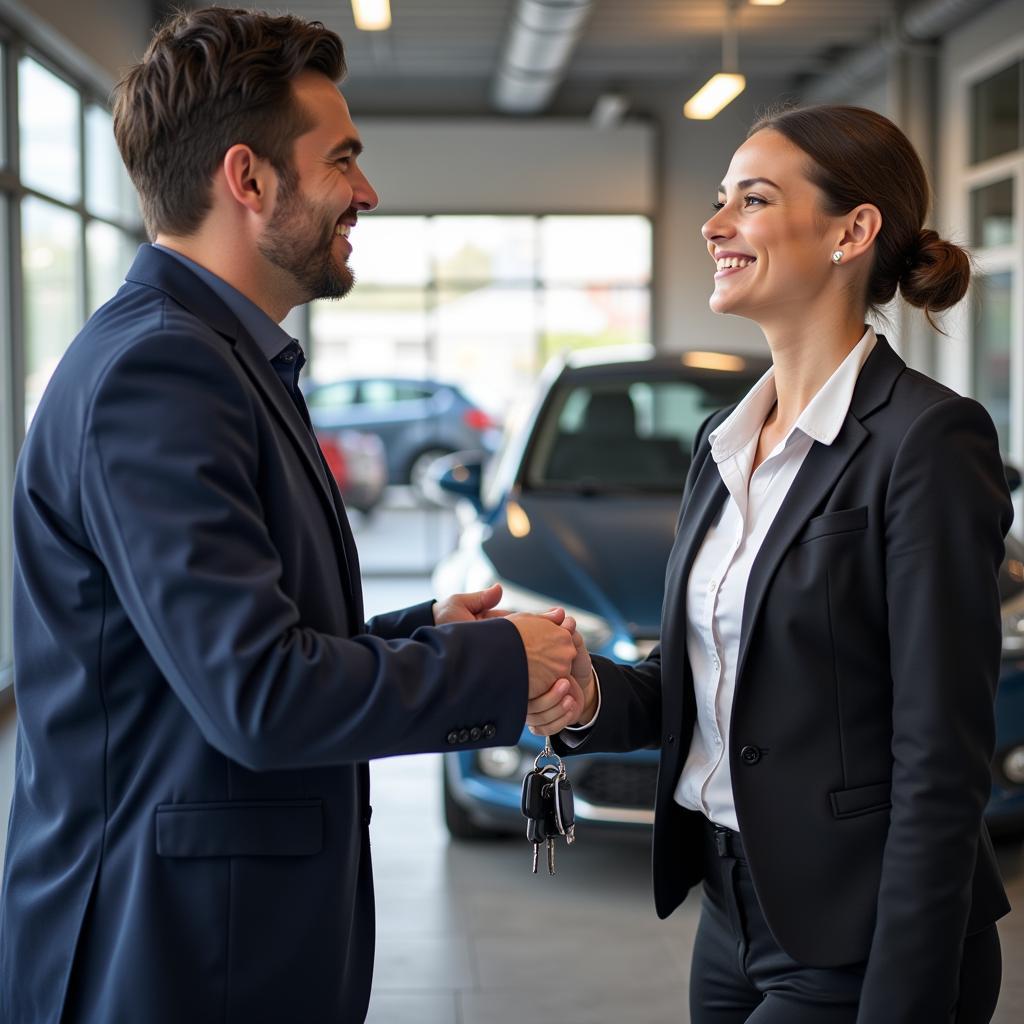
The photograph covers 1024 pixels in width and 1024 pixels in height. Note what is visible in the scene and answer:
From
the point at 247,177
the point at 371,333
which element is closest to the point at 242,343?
the point at 247,177

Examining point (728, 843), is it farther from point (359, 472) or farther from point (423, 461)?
point (423, 461)

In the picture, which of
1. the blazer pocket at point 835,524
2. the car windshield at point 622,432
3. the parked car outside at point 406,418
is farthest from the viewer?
the parked car outside at point 406,418

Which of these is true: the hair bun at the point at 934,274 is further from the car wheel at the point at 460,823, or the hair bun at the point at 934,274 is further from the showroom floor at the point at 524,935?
the car wheel at the point at 460,823

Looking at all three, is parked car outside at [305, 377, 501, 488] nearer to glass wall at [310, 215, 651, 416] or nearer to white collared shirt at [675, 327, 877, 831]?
glass wall at [310, 215, 651, 416]

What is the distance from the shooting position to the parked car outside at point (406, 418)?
1334 cm

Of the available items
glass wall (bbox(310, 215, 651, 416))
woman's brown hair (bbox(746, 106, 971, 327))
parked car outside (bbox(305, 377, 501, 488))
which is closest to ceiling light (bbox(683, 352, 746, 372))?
woman's brown hair (bbox(746, 106, 971, 327))

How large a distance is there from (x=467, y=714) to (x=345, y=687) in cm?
15

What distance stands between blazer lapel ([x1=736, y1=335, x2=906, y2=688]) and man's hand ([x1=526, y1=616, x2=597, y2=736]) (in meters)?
0.21

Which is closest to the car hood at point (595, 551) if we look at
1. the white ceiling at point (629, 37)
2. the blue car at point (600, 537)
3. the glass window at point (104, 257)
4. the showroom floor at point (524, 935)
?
the blue car at point (600, 537)

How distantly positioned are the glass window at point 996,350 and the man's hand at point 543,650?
8714mm

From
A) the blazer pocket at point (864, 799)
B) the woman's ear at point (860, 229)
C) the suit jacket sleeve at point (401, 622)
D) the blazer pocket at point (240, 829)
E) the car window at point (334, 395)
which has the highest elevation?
the car window at point (334, 395)

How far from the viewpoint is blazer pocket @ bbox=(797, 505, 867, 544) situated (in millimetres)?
1558

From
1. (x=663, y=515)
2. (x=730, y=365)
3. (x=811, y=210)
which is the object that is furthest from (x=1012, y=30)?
(x=811, y=210)

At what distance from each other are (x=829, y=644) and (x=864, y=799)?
19cm
